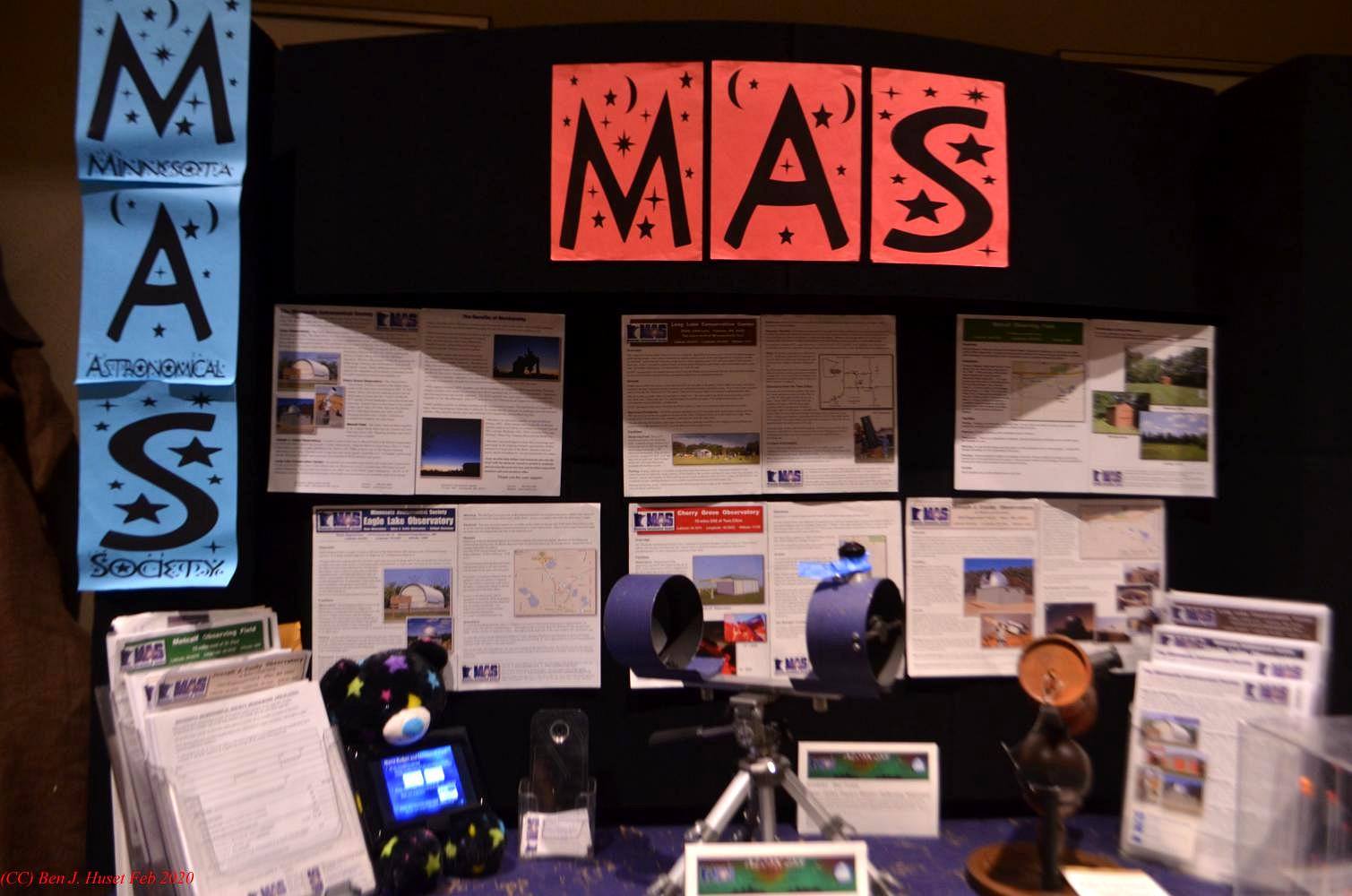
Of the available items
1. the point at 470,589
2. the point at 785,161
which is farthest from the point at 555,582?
the point at 785,161

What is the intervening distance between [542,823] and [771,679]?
1.70 feet

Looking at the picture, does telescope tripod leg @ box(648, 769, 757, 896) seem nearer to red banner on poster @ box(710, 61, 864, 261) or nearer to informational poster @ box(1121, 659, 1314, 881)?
informational poster @ box(1121, 659, 1314, 881)

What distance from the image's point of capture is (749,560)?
1.70m

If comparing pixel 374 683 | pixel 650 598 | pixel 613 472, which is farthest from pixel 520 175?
pixel 374 683

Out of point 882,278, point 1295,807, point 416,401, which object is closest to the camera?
point 1295,807

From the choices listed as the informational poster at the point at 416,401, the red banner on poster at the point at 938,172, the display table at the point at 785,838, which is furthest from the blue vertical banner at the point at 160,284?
the red banner on poster at the point at 938,172

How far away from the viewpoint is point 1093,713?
148 centimetres

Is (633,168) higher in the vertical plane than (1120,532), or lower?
higher

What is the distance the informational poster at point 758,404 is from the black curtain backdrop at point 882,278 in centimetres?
4

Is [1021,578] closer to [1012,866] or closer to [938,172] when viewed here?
[1012,866]

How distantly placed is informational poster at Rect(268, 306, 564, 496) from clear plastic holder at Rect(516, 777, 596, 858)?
567 millimetres

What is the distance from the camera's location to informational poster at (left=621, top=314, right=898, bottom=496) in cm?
169

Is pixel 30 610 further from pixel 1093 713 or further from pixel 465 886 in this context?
pixel 1093 713

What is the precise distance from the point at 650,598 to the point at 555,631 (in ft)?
1.20
